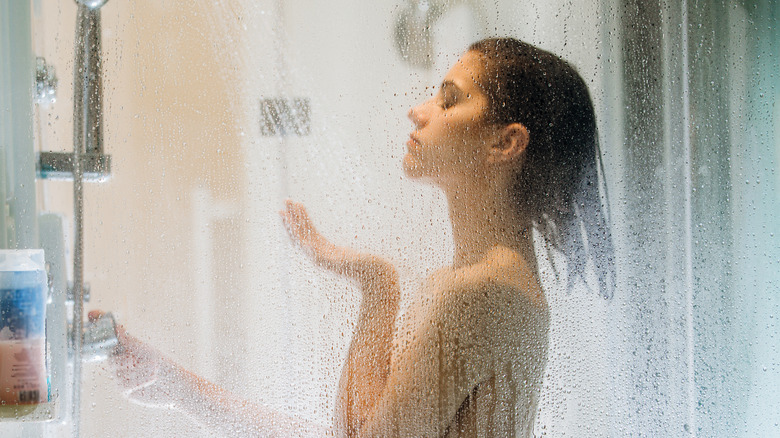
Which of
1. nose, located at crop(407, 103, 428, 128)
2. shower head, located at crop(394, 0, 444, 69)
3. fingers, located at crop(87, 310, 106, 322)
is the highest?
shower head, located at crop(394, 0, 444, 69)

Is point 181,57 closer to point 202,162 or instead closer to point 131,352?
point 202,162

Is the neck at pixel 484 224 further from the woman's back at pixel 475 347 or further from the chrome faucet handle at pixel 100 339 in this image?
the chrome faucet handle at pixel 100 339

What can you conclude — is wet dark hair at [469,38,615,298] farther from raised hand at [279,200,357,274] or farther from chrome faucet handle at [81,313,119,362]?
chrome faucet handle at [81,313,119,362]

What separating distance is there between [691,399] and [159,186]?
761 millimetres

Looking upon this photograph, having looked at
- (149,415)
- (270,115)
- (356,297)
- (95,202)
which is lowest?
(149,415)

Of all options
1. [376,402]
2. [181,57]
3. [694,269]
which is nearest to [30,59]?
[181,57]

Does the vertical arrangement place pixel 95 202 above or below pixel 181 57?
below

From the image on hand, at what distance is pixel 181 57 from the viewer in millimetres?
812

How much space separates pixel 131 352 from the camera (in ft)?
2.66

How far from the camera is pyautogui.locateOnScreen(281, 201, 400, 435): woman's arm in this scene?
0.76 metres

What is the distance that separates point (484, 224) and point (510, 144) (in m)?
0.11

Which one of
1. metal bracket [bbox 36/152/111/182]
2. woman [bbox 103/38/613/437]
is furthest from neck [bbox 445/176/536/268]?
metal bracket [bbox 36/152/111/182]

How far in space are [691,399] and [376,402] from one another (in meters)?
0.42

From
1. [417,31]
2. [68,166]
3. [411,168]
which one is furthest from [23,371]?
[417,31]
